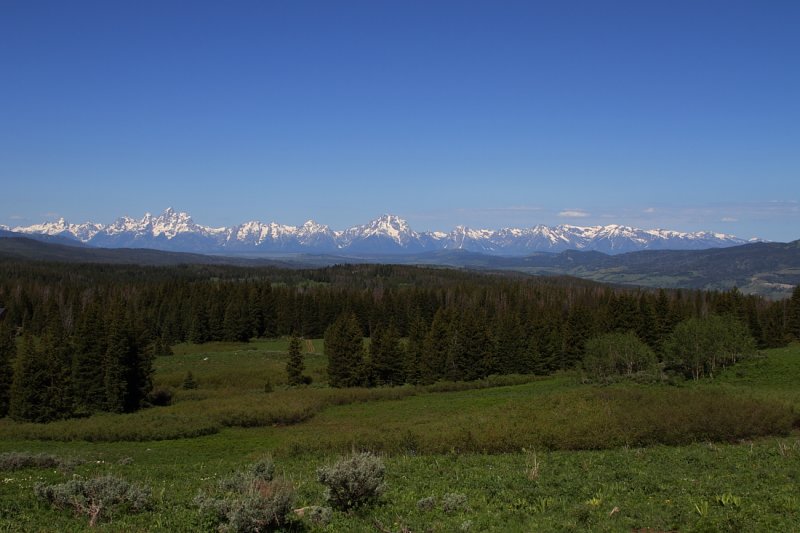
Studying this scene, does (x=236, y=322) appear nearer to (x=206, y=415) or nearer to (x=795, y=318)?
(x=206, y=415)

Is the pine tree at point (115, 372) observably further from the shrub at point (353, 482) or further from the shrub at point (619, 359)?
the shrub at point (619, 359)

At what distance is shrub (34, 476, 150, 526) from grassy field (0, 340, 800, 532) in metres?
0.41

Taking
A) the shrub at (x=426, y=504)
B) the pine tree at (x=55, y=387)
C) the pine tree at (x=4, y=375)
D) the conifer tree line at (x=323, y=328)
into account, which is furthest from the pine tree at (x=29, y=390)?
the shrub at (x=426, y=504)

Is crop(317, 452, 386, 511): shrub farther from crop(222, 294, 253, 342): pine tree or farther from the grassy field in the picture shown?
crop(222, 294, 253, 342): pine tree

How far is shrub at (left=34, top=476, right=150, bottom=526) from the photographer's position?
15977 millimetres

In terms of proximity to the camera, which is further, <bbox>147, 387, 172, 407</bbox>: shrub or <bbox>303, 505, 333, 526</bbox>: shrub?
<bbox>147, 387, 172, 407</bbox>: shrub

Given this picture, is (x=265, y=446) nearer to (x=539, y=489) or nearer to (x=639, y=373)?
(x=539, y=489)

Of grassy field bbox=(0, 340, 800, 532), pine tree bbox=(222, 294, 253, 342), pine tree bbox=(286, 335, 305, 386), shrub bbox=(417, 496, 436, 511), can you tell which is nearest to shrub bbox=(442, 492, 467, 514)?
grassy field bbox=(0, 340, 800, 532)

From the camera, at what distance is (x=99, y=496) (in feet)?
53.6

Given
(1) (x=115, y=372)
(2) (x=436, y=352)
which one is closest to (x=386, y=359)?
(2) (x=436, y=352)

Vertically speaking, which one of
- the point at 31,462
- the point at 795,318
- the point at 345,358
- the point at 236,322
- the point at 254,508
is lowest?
the point at 236,322

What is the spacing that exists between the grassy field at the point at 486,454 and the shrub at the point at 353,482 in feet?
1.69

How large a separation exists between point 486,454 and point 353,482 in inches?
549

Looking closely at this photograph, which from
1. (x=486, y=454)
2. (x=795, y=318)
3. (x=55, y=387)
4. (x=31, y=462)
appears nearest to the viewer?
(x=31, y=462)
